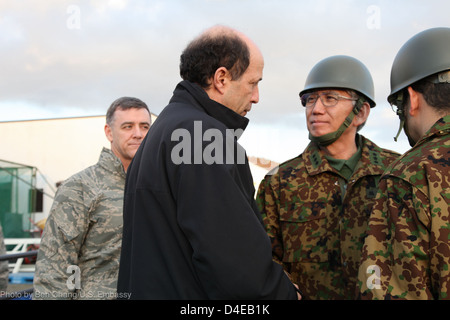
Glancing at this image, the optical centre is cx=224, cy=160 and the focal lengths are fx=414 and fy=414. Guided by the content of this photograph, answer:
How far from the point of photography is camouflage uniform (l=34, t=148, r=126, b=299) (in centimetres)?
284

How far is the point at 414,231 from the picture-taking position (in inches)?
69.7

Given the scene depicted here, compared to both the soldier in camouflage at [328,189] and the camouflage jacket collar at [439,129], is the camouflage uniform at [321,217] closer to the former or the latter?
the soldier in camouflage at [328,189]

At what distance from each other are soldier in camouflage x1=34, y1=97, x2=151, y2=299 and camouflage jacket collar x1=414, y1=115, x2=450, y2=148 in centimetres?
211

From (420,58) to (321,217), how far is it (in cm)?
138

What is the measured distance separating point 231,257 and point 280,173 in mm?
1835

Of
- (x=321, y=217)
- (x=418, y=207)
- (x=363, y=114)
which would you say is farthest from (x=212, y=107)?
(x=363, y=114)

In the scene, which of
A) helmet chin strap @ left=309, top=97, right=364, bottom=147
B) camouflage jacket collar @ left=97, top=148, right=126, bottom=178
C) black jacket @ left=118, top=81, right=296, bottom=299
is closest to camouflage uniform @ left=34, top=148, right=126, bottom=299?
camouflage jacket collar @ left=97, top=148, right=126, bottom=178

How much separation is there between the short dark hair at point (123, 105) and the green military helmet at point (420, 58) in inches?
82.8

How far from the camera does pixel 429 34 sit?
7.48ft

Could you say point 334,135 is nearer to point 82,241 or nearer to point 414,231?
point 414,231

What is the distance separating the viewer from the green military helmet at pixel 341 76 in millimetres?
3449

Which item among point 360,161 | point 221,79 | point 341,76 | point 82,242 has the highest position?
point 341,76

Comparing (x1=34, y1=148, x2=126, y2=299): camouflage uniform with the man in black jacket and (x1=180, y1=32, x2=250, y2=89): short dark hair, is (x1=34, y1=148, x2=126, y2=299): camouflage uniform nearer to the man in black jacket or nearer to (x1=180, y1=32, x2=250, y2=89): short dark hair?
the man in black jacket
